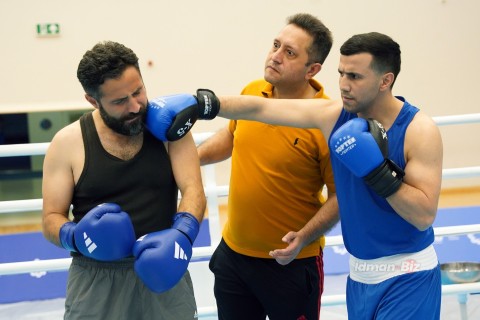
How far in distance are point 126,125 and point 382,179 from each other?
0.77m

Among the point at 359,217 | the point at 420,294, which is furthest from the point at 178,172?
the point at 420,294

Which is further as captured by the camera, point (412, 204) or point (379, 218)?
point (379, 218)

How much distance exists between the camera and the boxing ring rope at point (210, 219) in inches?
114

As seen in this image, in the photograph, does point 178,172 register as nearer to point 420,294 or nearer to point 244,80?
point 420,294

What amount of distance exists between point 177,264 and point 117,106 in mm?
510

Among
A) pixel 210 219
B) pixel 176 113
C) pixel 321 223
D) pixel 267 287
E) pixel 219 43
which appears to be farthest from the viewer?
pixel 219 43

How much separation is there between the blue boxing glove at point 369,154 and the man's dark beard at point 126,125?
1.92 ft

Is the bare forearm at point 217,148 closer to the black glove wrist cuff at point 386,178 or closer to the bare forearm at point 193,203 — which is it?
the bare forearm at point 193,203

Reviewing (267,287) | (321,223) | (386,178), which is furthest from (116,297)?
(386,178)

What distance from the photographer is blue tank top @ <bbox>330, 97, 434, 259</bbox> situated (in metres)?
2.20

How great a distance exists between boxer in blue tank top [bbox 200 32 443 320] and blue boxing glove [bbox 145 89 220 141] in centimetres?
28

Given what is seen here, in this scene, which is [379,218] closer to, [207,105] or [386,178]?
[386,178]

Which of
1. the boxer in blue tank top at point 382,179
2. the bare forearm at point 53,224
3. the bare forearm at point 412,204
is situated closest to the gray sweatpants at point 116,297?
the bare forearm at point 53,224

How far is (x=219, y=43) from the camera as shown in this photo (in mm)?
7195
